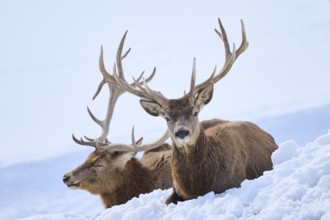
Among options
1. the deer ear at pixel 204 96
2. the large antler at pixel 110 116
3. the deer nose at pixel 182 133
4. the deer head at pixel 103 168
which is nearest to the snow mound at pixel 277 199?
the deer nose at pixel 182 133

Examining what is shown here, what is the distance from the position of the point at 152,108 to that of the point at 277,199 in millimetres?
3047

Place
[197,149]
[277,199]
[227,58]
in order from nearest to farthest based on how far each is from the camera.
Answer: [277,199] < [197,149] < [227,58]

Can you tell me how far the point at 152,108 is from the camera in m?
9.51

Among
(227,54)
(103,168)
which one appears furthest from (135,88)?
(103,168)

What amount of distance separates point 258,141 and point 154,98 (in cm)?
182

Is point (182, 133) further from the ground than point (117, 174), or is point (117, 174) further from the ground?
point (182, 133)

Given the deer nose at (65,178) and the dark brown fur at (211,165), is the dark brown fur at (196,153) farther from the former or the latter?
the deer nose at (65,178)

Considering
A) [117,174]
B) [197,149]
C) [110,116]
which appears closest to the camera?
[197,149]

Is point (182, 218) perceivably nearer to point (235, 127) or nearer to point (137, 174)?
point (235, 127)

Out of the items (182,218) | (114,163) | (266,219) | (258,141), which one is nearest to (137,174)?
(114,163)

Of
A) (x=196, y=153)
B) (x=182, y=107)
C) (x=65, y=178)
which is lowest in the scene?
(x=65, y=178)

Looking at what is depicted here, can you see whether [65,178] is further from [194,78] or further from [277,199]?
[277,199]

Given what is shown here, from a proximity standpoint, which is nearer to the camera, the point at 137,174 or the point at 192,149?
the point at 192,149

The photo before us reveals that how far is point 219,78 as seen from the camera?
33.4 ft
